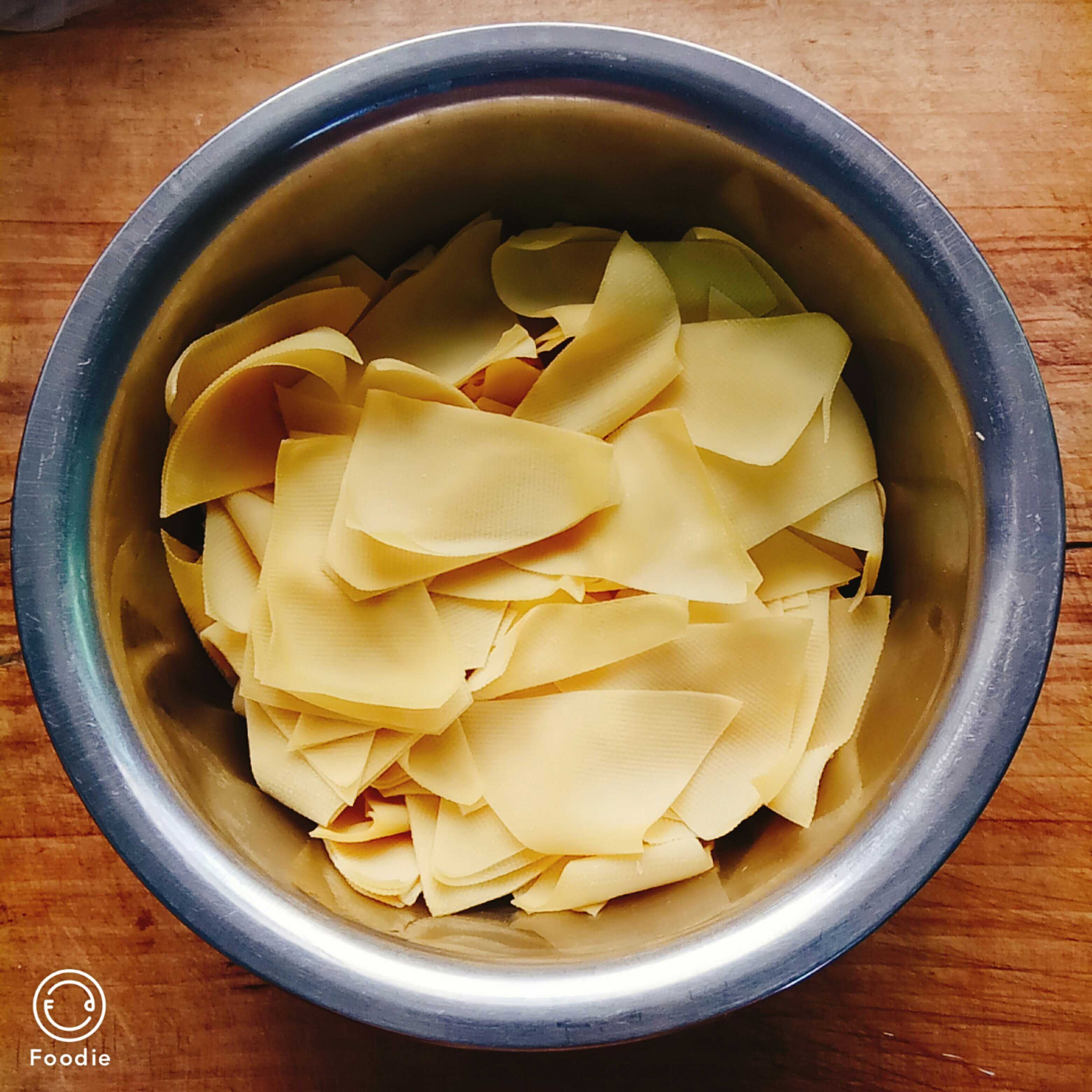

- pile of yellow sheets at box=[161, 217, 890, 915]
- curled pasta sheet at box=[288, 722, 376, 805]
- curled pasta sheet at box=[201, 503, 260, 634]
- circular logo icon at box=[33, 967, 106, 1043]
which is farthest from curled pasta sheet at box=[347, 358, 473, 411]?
circular logo icon at box=[33, 967, 106, 1043]

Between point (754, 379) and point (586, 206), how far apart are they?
0.18 meters

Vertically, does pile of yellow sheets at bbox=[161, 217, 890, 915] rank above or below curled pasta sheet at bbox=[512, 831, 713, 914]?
above

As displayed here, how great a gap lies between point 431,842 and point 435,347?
1.13ft

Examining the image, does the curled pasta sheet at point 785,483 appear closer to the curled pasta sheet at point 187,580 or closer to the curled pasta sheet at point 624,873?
the curled pasta sheet at point 624,873

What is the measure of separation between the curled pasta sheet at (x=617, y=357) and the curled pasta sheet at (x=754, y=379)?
0.06ft

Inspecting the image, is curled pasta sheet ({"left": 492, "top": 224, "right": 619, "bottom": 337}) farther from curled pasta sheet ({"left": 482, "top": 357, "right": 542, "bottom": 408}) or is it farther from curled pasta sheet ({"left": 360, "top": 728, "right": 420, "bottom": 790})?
curled pasta sheet ({"left": 360, "top": 728, "right": 420, "bottom": 790})

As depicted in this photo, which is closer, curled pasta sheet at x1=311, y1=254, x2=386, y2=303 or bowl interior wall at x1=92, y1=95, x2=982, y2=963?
bowl interior wall at x1=92, y1=95, x2=982, y2=963

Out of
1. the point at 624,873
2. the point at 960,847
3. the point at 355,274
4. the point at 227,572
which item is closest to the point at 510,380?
the point at 355,274

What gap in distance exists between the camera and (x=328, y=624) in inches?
25.8

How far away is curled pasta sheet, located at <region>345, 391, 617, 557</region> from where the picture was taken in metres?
0.65

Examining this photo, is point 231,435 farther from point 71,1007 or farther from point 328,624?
point 71,1007

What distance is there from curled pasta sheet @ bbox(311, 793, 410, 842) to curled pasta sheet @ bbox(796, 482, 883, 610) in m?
0.33

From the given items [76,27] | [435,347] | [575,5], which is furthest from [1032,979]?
[76,27]

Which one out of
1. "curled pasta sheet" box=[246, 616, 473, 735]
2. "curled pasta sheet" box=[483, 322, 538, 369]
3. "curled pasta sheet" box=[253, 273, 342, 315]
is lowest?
"curled pasta sheet" box=[246, 616, 473, 735]
